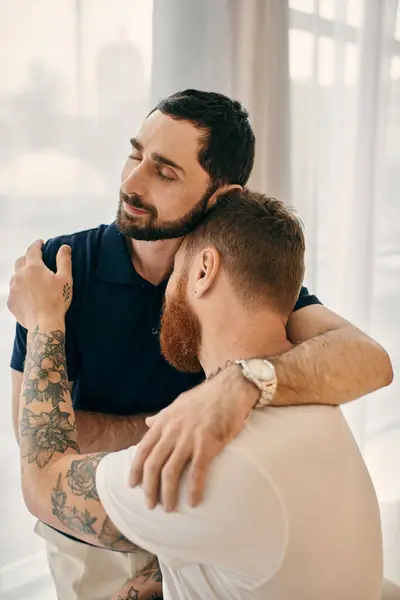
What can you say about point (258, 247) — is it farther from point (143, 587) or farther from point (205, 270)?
point (143, 587)

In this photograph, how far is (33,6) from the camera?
1.64 meters

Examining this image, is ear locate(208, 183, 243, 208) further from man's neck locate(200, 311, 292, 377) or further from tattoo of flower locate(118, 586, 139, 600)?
tattoo of flower locate(118, 586, 139, 600)

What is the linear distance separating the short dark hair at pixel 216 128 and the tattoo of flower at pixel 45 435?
22.7 inches

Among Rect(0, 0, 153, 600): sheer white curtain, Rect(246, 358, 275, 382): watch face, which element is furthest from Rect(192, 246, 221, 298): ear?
Rect(0, 0, 153, 600): sheer white curtain

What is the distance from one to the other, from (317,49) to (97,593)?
1.77m

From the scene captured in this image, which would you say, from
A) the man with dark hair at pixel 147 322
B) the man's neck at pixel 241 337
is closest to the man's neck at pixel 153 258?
the man with dark hair at pixel 147 322

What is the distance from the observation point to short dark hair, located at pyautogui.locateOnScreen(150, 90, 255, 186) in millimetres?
1396

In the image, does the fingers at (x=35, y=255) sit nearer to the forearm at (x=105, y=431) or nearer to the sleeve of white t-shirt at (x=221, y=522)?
the forearm at (x=105, y=431)

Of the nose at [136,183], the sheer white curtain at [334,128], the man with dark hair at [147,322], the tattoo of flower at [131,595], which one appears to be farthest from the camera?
the sheer white curtain at [334,128]

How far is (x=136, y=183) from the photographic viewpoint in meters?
1.35

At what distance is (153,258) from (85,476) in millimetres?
620

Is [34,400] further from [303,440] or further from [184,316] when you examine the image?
[303,440]

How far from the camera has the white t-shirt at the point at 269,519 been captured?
0.90 m

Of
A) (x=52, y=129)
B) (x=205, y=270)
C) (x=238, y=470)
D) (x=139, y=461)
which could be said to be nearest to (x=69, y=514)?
(x=139, y=461)
